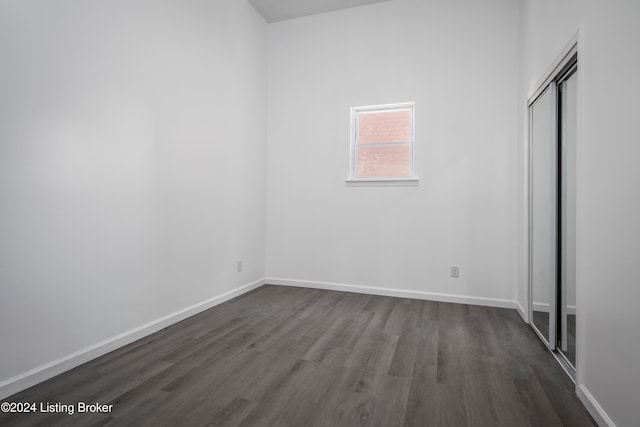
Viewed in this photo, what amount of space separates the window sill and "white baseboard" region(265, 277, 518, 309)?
1.18m

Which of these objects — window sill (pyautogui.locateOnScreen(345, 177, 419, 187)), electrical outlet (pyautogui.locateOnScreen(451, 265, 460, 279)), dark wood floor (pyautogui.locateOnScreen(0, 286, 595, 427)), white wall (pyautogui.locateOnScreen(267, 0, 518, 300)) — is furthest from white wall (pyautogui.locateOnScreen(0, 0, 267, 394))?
electrical outlet (pyautogui.locateOnScreen(451, 265, 460, 279))

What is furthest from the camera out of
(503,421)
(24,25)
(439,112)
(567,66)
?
(439,112)

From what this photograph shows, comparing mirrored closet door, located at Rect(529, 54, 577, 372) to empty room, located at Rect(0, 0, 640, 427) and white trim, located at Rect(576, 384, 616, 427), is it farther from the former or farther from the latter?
white trim, located at Rect(576, 384, 616, 427)

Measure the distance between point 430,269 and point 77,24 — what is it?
3.61 metres

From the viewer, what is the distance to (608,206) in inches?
60.0

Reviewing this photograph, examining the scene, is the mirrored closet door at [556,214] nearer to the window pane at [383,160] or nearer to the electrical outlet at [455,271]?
the electrical outlet at [455,271]

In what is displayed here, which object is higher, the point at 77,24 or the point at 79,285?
the point at 77,24

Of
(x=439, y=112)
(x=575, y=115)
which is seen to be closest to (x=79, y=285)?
(x=575, y=115)

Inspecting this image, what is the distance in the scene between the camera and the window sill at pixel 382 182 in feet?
12.4

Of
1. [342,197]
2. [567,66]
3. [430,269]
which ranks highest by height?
[567,66]

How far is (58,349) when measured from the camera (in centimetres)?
200

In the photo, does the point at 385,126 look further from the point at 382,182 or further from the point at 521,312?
the point at 521,312

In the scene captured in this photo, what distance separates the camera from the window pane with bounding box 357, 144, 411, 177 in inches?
153

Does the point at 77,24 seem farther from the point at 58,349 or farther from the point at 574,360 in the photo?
the point at 574,360
